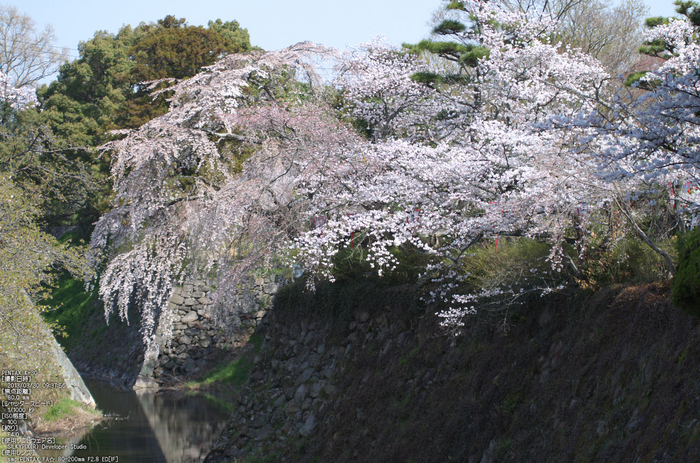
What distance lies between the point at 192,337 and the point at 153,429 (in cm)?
528

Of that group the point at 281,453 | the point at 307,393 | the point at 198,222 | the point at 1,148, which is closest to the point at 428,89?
the point at 198,222

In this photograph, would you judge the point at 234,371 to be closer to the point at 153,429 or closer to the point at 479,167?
the point at 153,429

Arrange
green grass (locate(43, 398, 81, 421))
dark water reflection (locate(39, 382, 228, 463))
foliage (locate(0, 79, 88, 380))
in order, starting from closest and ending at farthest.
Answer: foliage (locate(0, 79, 88, 380)) < dark water reflection (locate(39, 382, 228, 463)) < green grass (locate(43, 398, 81, 421))

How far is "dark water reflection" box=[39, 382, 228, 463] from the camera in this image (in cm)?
1284

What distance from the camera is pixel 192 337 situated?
1994 centimetres

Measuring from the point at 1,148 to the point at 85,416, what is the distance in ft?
60.2

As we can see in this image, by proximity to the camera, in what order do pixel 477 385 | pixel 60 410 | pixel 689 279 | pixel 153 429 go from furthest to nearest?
pixel 153 429
pixel 60 410
pixel 477 385
pixel 689 279

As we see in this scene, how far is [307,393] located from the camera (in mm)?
11195

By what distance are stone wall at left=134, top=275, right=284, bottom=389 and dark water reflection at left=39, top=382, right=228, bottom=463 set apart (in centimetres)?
93

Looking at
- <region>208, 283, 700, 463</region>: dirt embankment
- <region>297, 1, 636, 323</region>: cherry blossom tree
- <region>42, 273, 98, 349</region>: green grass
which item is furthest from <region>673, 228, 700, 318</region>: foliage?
<region>42, 273, 98, 349</region>: green grass

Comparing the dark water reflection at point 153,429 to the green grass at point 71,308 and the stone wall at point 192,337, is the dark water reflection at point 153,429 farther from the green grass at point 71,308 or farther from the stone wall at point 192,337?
the green grass at point 71,308

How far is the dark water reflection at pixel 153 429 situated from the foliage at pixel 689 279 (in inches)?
435

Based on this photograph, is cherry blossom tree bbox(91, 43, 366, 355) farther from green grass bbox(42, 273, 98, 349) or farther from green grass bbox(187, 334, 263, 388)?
green grass bbox(42, 273, 98, 349)

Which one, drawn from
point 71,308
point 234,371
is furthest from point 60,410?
point 71,308
